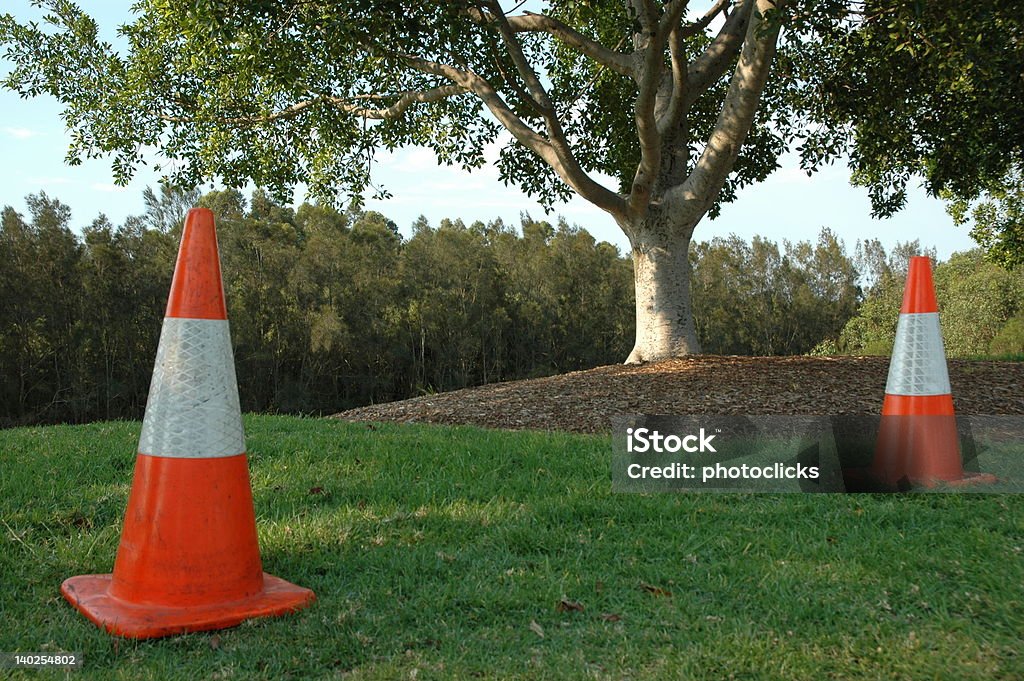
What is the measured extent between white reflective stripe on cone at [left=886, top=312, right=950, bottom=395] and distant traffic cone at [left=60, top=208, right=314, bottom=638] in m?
4.26

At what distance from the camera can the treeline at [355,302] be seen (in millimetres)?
27703

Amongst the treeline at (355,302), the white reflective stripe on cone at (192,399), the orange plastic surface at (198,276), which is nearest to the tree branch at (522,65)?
the orange plastic surface at (198,276)

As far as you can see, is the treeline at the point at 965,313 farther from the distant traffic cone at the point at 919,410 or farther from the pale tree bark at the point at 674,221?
the distant traffic cone at the point at 919,410

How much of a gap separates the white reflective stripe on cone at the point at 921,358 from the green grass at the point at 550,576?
802 mm

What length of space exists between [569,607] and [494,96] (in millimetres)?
10232

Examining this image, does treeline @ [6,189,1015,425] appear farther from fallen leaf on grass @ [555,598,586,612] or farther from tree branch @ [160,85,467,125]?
fallen leaf on grass @ [555,598,586,612]

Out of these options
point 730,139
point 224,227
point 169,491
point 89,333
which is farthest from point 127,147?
point 224,227

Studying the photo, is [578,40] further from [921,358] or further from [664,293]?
[921,358]

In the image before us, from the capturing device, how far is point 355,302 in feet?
113

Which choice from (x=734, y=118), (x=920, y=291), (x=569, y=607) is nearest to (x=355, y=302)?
(x=734, y=118)

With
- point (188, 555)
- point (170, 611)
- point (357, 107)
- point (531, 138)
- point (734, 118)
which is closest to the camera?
point (170, 611)

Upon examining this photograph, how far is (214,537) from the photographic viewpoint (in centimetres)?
343

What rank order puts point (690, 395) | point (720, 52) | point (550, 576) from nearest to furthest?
point (550, 576), point (690, 395), point (720, 52)

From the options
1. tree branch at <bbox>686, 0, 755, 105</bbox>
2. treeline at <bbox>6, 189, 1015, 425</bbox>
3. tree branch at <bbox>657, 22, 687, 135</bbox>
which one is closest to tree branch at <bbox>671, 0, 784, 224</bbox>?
tree branch at <bbox>657, 22, 687, 135</bbox>
